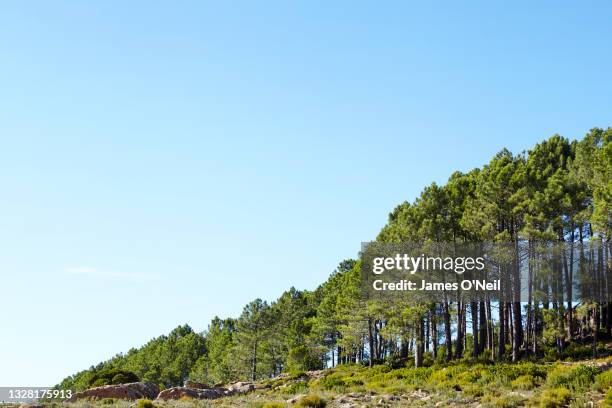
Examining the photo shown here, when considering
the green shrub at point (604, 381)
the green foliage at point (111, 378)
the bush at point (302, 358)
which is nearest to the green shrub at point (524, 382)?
the green shrub at point (604, 381)

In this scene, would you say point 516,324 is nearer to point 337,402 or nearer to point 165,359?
point 337,402

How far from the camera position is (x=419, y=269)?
149ft

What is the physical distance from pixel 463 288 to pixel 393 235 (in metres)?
6.87

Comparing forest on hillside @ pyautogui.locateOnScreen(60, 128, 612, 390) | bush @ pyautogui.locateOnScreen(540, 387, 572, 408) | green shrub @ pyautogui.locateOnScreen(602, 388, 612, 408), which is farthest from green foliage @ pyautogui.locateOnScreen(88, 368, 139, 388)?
green shrub @ pyautogui.locateOnScreen(602, 388, 612, 408)

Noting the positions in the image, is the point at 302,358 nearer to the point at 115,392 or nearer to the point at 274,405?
the point at 115,392

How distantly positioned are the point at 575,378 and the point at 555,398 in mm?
3977

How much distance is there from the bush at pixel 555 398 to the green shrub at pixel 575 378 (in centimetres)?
169

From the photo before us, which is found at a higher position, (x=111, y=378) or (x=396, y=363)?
(x=396, y=363)

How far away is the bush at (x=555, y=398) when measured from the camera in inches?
805

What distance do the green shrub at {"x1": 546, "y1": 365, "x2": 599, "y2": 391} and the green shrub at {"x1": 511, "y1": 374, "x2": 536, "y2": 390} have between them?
0.63m

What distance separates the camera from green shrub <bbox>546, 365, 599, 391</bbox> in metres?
23.4

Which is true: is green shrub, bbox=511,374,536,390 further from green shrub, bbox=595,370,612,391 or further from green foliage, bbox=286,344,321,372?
green foliage, bbox=286,344,321,372

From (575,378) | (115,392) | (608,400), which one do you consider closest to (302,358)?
(115,392)

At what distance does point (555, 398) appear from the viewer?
2097 centimetres
